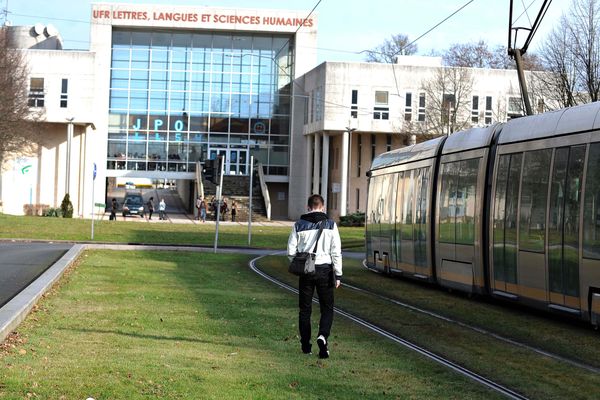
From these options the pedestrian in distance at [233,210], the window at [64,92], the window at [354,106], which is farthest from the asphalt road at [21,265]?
the window at [354,106]

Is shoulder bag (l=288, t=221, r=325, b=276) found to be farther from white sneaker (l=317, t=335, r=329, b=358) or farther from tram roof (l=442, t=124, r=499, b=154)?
tram roof (l=442, t=124, r=499, b=154)

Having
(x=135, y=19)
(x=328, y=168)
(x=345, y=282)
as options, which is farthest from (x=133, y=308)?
(x=135, y=19)

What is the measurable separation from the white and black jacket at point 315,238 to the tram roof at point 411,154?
36.2 ft

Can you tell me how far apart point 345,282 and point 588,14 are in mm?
14888

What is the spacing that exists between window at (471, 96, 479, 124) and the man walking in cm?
5564

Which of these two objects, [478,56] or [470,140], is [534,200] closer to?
[470,140]

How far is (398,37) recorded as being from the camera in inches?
3551

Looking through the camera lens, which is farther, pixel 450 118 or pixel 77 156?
pixel 77 156

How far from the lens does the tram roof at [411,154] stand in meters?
22.1

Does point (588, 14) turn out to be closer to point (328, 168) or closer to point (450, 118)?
point (450, 118)

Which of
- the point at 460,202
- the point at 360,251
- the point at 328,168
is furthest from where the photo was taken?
the point at 328,168

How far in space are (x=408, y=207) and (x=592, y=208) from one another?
9.73 metres

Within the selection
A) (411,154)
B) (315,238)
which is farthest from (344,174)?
(315,238)

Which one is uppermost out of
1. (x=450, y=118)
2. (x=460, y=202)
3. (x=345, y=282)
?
(x=450, y=118)
